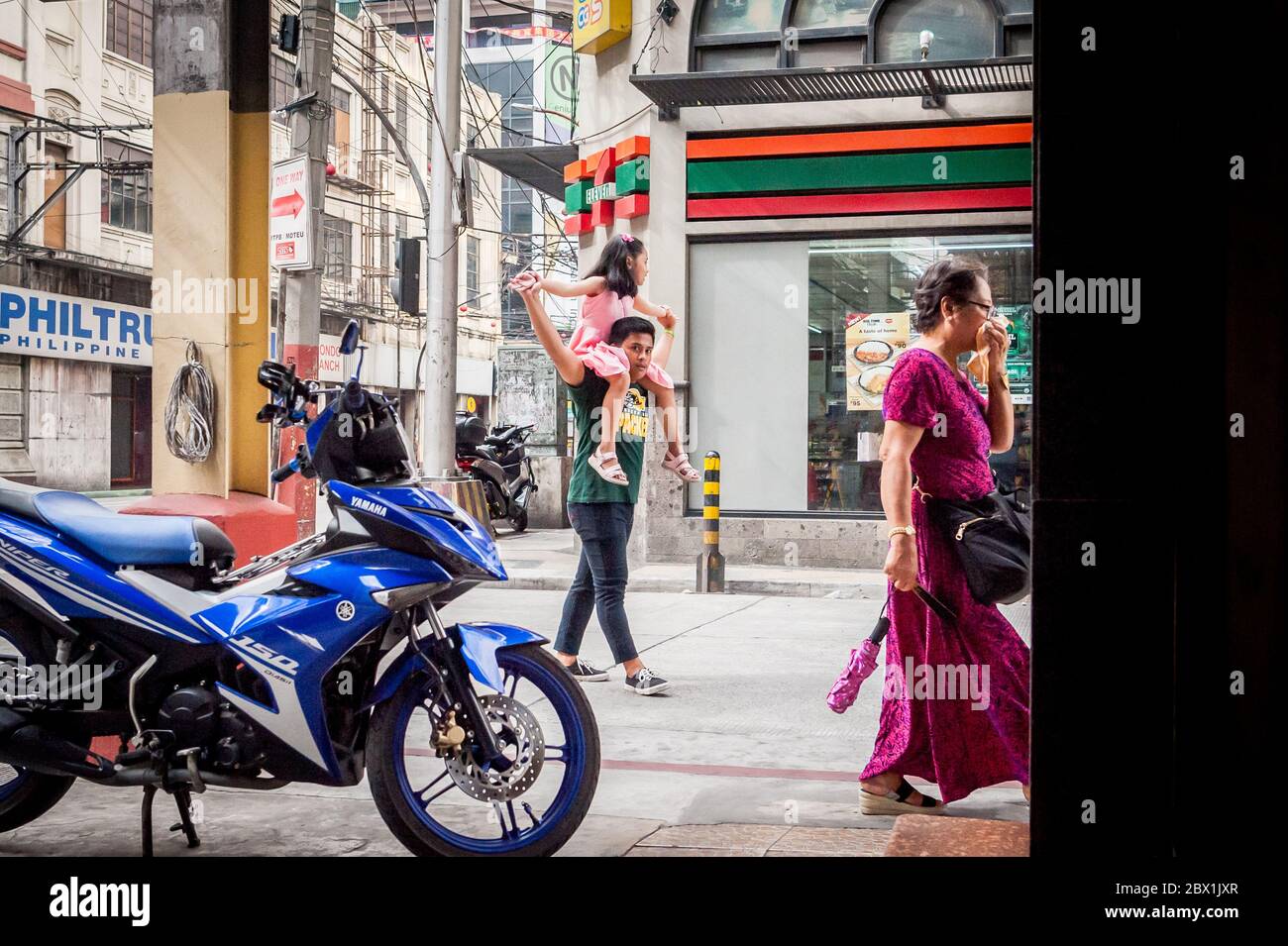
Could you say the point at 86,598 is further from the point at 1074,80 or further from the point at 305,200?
the point at 305,200

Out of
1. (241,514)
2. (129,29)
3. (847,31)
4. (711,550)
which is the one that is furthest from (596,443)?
(847,31)

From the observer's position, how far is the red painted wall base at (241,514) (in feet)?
16.9

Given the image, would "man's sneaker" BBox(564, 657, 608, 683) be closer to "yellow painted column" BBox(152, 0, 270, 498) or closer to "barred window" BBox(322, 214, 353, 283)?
"yellow painted column" BBox(152, 0, 270, 498)

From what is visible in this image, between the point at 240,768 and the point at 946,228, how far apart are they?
32.1 ft

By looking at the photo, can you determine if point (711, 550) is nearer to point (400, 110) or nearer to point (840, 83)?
point (840, 83)

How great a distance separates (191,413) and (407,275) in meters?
4.93

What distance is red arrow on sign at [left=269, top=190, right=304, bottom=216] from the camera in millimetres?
9258

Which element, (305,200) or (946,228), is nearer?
(305,200)

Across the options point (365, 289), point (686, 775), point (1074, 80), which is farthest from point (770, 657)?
point (365, 289)

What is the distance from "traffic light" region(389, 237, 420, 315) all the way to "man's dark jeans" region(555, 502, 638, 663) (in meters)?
4.32

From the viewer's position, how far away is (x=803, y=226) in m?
12.4

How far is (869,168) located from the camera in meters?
12.1

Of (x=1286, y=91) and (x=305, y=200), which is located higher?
(x=305, y=200)
